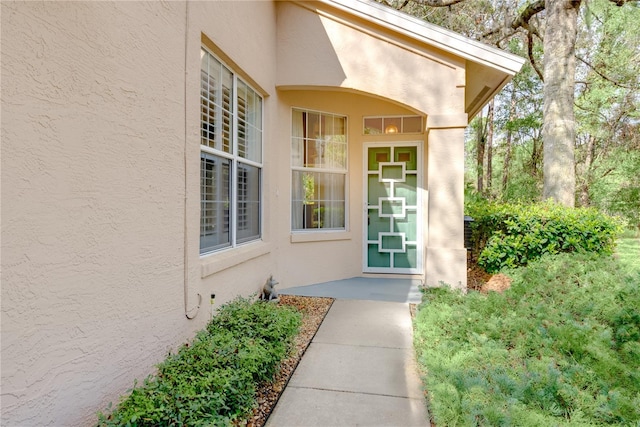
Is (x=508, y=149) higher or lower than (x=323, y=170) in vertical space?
higher

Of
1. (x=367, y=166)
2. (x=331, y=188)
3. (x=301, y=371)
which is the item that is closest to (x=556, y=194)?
(x=367, y=166)

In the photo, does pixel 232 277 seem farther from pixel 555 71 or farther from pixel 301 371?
pixel 555 71

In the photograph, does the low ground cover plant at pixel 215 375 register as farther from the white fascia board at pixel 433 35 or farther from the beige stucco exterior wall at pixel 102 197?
the white fascia board at pixel 433 35

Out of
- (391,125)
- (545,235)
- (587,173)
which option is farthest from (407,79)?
(587,173)

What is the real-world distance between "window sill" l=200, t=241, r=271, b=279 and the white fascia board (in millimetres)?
3680

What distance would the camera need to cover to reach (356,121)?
6375 millimetres

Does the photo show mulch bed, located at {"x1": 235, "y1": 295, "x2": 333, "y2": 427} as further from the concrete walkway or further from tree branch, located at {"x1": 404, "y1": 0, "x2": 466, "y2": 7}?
tree branch, located at {"x1": 404, "y1": 0, "x2": 466, "y2": 7}

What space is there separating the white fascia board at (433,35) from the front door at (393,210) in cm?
183

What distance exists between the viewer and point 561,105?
7367mm

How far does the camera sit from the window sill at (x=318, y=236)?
5.78 metres

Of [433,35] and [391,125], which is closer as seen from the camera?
[433,35]

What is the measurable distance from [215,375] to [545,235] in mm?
5521

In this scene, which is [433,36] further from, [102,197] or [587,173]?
[587,173]

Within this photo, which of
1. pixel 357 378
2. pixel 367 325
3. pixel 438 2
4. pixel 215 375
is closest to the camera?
pixel 215 375
